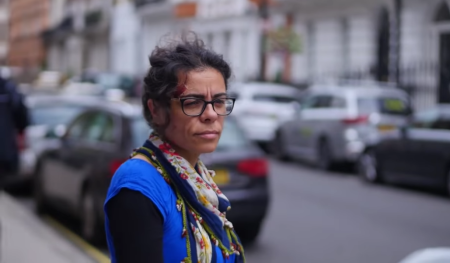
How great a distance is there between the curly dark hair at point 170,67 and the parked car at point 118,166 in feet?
19.8

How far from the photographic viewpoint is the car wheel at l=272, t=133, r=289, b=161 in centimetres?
1997

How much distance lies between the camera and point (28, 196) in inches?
535

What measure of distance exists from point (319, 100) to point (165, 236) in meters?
16.4

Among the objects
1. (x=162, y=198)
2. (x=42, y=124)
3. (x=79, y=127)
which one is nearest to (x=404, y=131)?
(x=42, y=124)

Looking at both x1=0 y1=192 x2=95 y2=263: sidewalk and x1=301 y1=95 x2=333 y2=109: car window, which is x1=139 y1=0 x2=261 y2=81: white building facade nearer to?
x1=301 y1=95 x2=333 y2=109: car window

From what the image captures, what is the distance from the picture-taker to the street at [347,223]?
8.90m

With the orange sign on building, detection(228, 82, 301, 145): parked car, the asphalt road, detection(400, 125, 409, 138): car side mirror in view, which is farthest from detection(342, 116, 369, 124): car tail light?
the orange sign on building

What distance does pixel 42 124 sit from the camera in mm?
14266

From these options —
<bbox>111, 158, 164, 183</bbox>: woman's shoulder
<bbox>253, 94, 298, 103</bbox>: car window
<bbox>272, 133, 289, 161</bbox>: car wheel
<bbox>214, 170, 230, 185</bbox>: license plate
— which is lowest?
<bbox>272, 133, 289, 161</bbox>: car wheel

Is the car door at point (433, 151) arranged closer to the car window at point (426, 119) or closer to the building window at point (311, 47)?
the car window at point (426, 119)

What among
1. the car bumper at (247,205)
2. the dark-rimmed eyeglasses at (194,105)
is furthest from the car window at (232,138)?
the dark-rimmed eyeglasses at (194,105)

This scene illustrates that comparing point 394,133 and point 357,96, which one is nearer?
point 394,133

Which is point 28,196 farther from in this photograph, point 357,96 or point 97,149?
point 357,96

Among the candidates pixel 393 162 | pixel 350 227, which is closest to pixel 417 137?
pixel 393 162
